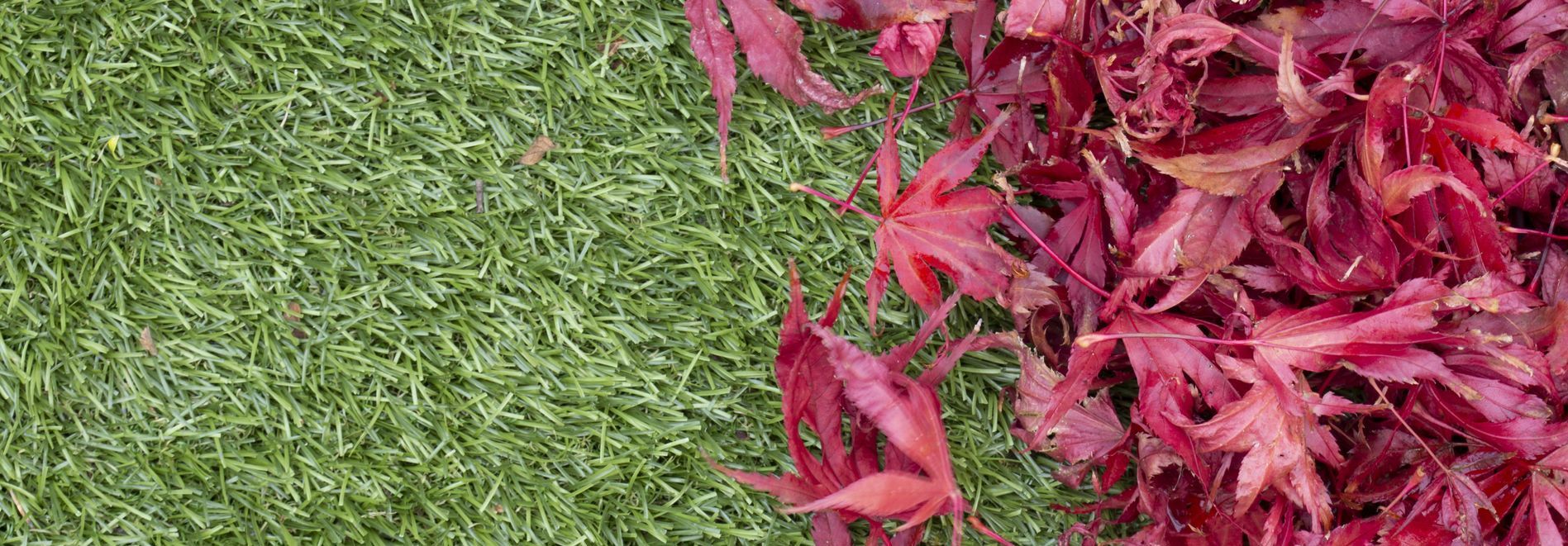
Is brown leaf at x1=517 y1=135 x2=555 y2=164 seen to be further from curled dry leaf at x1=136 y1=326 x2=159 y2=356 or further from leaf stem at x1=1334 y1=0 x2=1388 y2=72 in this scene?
leaf stem at x1=1334 y1=0 x2=1388 y2=72

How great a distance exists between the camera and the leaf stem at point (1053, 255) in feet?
4.02

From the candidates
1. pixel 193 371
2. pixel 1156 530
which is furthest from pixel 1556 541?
pixel 193 371

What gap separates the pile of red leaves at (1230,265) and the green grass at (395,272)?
0.11 meters

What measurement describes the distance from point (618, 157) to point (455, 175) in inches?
8.5

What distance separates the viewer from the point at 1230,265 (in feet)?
4.12

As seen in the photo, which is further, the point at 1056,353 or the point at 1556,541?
the point at 1056,353

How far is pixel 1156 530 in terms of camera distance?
1.27m

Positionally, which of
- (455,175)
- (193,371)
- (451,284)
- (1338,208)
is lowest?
(193,371)

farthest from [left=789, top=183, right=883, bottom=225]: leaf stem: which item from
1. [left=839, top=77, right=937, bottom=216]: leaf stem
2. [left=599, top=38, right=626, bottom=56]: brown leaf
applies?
[left=599, top=38, right=626, bottom=56]: brown leaf

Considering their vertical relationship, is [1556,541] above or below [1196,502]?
above

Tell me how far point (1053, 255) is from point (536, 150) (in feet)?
2.25

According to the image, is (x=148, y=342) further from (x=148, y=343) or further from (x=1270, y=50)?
(x=1270, y=50)

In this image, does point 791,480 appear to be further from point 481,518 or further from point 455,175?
point 455,175

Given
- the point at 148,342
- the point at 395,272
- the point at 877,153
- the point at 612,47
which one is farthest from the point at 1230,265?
the point at 148,342
